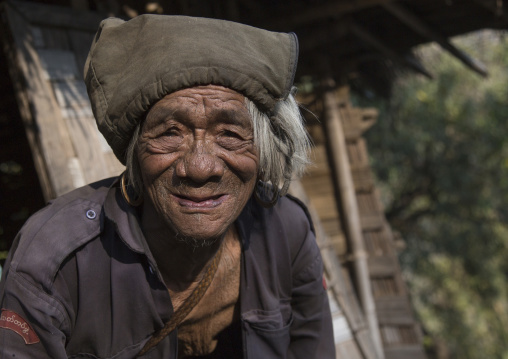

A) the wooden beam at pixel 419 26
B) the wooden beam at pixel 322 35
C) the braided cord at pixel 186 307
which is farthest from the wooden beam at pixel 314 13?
the braided cord at pixel 186 307

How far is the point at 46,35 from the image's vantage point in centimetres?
296

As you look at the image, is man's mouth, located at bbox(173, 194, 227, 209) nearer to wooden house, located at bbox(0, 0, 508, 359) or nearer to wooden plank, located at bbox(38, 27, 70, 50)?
wooden house, located at bbox(0, 0, 508, 359)

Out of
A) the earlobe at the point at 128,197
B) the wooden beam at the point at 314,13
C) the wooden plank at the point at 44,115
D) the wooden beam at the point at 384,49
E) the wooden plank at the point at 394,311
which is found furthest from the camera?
the wooden plank at the point at 394,311

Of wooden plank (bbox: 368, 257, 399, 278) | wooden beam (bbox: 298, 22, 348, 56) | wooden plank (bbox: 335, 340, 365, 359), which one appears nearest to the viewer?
wooden plank (bbox: 335, 340, 365, 359)

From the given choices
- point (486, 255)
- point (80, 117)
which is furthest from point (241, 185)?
point (486, 255)

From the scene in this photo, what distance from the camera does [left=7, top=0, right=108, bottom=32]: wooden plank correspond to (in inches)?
113

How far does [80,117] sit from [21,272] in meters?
1.49

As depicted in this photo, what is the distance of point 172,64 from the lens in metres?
1.52

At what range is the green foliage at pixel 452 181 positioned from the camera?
9.16 m

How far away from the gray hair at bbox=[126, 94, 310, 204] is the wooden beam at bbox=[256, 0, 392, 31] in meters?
2.48

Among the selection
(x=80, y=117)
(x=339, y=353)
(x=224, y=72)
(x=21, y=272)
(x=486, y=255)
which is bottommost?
(x=486, y=255)

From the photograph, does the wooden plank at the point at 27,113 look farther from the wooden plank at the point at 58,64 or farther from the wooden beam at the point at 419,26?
the wooden beam at the point at 419,26

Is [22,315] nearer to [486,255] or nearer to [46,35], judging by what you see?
[46,35]

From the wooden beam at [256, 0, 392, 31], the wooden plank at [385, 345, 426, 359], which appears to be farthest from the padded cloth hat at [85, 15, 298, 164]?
the wooden plank at [385, 345, 426, 359]
